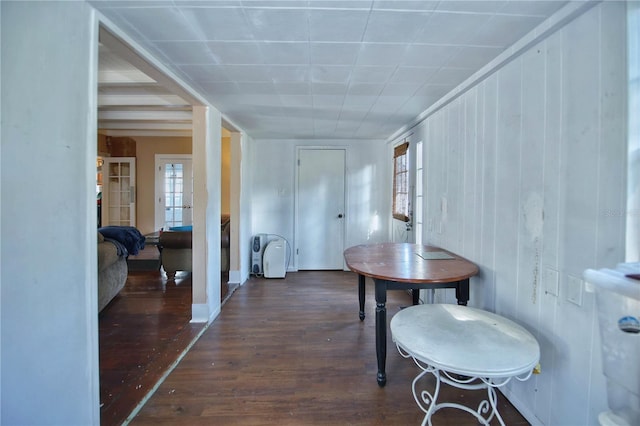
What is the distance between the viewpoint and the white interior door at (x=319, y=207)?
14.8 ft

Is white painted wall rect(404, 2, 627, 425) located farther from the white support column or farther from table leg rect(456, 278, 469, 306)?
the white support column

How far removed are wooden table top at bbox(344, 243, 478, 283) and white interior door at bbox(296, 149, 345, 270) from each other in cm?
198

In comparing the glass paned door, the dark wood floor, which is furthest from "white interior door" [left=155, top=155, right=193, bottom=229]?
the dark wood floor

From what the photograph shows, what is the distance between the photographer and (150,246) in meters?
5.36

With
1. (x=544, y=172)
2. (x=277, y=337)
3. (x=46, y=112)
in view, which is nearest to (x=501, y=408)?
(x=544, y=172)

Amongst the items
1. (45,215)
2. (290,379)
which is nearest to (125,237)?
(45,215)

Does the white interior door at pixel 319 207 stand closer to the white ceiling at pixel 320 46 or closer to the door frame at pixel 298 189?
the door frame at pixel 298 189

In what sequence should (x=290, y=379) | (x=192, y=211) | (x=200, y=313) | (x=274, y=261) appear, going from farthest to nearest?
(x=274, y=261)
(x=192, y=211)
(x=200, y=313)
(x=290, y=379)

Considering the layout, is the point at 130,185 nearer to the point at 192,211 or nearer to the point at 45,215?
the point at 192,211

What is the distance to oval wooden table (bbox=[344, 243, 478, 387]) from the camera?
1.70 m

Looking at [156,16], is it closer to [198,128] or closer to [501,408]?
[198,128]

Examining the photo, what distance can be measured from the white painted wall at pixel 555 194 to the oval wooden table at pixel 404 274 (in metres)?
0.19

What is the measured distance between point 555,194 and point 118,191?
7.01 meters

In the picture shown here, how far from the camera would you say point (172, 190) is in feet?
19.5
